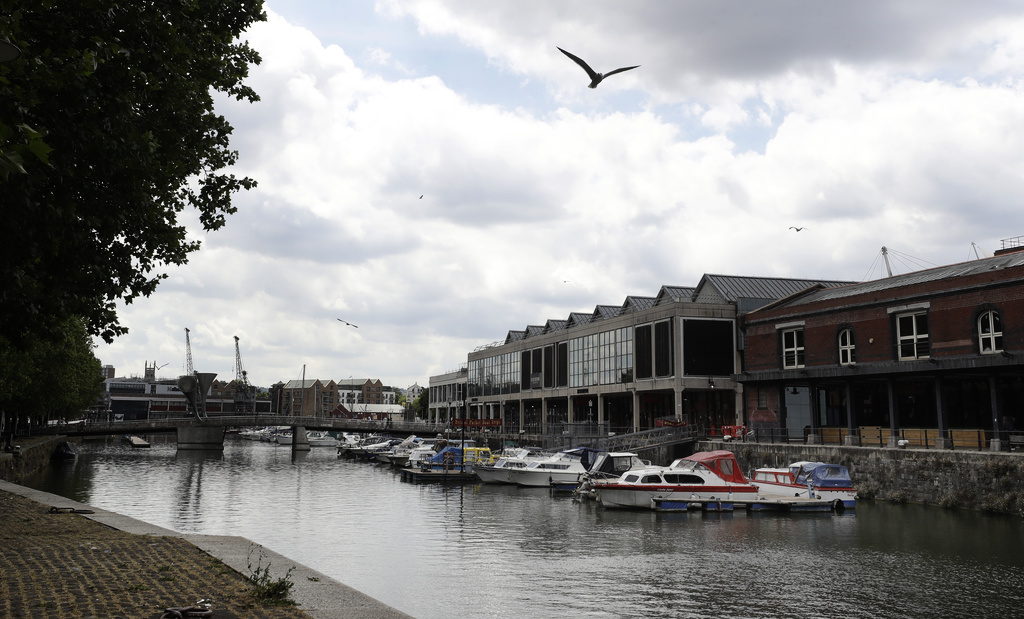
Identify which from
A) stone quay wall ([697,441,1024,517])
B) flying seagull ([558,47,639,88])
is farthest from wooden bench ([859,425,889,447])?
flying seagull ([558,47,639,88])

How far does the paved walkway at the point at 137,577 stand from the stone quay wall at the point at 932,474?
3431 cm

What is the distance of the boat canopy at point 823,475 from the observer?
42500mm

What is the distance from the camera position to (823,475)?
4303 cm

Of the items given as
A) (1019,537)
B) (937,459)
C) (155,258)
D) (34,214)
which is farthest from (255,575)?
(937,459)

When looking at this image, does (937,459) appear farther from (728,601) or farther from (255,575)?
(255,575)

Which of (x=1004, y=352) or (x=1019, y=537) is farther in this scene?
(x=1004, y=352)

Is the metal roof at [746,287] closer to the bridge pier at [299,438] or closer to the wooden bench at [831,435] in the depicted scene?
the wooden bench at [831,435]

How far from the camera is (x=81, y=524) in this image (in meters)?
22.3

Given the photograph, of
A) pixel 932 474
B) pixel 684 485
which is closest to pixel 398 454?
pixel 684 485

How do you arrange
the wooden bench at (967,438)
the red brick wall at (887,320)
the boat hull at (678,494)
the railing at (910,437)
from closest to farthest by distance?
the railing at (910,437), the boat hull at (678,494), the wooden bench at (967,438), the red brick wall at (887,320)

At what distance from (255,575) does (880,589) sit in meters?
17.4

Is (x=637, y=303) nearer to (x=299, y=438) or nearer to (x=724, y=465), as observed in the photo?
(x=724, y=465)

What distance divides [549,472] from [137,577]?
43056 millimetres

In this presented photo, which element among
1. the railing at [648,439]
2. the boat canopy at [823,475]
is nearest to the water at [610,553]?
the boat canopy at [823,475]
